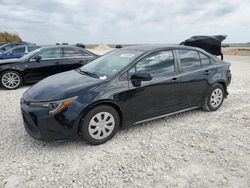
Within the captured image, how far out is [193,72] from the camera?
4406 millimetres

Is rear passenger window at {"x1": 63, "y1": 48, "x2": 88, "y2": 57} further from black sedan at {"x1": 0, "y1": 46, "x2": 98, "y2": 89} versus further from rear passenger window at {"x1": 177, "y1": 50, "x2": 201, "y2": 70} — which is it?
rear passenger window at {"x1": 177, "y1": 50, "x2": 201, "y2": 70}

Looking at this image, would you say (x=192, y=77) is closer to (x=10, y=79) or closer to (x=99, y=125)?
(x=99, y=125)

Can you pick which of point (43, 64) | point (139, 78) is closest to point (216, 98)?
point (139, 78)

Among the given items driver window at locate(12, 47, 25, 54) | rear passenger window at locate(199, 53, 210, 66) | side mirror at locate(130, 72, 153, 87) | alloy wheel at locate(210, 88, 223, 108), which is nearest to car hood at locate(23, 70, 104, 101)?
side mirror at locate(130, 72, 153, 87)

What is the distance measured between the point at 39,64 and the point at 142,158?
18.4 feet

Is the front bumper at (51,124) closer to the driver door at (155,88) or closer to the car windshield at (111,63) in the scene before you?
the car windshield at (111,63)

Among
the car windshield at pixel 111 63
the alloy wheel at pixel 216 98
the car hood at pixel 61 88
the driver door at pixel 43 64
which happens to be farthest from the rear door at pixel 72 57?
the alloy wheel at pixel 216 98

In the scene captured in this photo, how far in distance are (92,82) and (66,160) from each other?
1204mm

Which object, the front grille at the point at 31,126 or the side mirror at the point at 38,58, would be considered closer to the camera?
the front grille at the point at 31,126

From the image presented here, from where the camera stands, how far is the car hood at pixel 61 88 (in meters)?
3.24

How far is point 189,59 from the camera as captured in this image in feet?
14.7

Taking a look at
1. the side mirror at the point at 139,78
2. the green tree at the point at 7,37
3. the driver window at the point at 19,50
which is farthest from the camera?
the green tree at the point at 7,37

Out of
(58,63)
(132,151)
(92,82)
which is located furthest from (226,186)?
(58,63)

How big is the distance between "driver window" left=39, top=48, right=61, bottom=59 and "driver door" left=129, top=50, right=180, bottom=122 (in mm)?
4885
